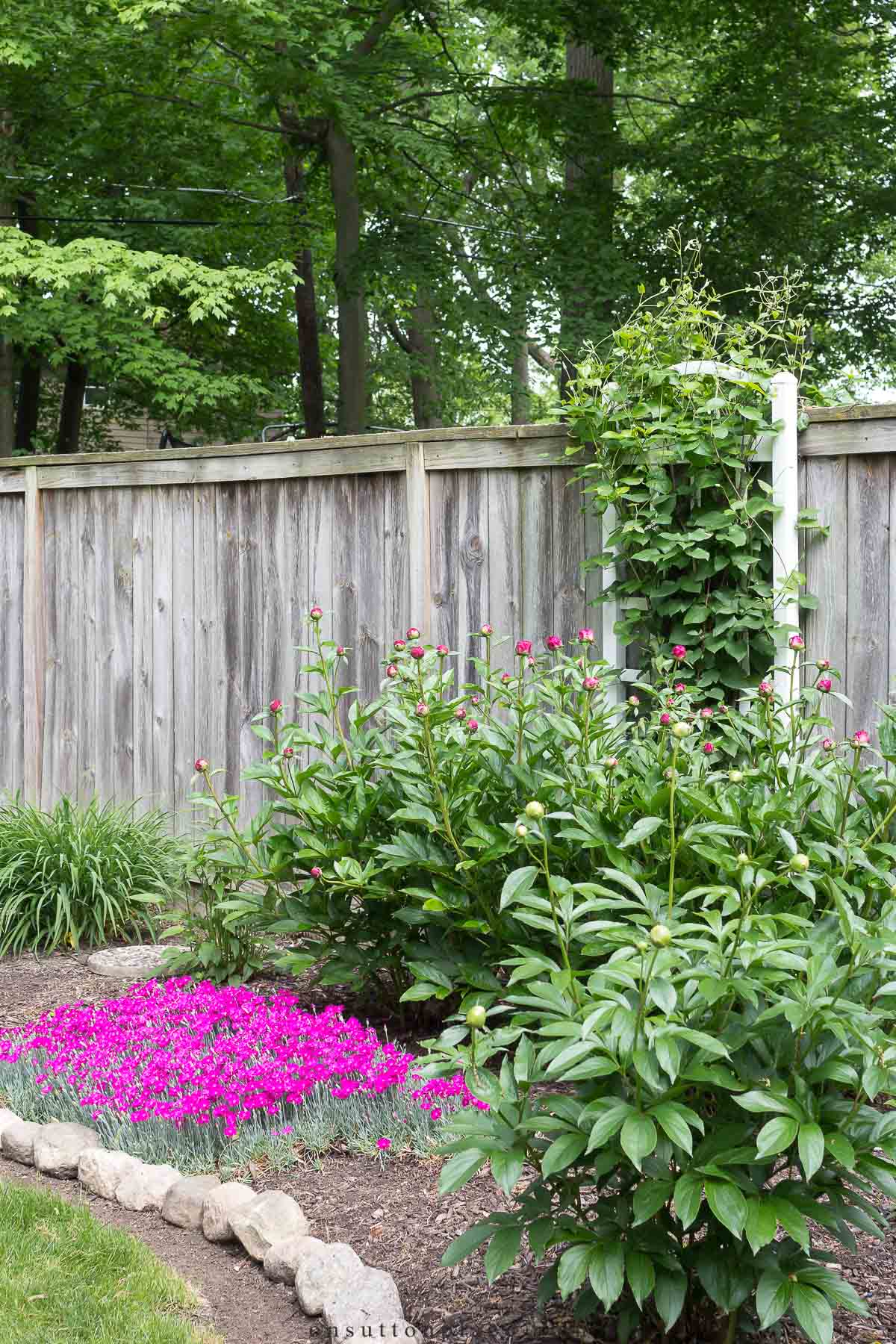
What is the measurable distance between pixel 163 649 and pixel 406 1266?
3.63 meters

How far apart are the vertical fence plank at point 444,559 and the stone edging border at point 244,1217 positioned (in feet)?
7.16

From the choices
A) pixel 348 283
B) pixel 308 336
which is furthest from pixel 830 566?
pixel 308 336

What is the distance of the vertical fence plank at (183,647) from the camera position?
18.5 feet

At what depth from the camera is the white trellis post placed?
3.96 m

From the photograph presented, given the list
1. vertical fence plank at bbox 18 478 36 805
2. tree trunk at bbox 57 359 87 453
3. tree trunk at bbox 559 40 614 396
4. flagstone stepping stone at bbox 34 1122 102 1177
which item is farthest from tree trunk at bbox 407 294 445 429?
flagstone stepping stone at bbox 34 1122 102 1177

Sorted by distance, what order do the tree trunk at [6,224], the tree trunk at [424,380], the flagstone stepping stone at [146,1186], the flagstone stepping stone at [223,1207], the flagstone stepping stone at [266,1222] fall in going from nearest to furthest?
the flagstone stepping stone at [266,1222], the flagstone stepping stone at [223,1207], the flagstone stepping stone at [146,1186], the tree trunk at [6,224], the tree trunk at [424,380]

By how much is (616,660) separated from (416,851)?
130 centimetres

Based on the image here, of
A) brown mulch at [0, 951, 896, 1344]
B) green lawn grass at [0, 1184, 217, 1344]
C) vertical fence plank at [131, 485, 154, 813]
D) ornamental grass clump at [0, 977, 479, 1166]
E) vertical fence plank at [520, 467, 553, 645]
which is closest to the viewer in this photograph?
brown mulch at [0, 951, 896, 1344]

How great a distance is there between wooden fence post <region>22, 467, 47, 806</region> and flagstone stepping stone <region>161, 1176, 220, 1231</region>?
11.7 feet

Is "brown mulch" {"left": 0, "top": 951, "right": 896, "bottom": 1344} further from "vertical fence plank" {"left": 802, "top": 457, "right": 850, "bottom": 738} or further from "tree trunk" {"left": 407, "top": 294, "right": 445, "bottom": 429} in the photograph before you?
"tree trunk" {"left": 407, "top": 294, "right": 445, "bottom": 429}

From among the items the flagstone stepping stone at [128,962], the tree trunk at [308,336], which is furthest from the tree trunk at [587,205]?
the flagstone stepping stone at [128,962]

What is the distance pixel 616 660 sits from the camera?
173 inches

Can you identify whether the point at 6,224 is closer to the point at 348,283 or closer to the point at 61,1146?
the point at 348,283

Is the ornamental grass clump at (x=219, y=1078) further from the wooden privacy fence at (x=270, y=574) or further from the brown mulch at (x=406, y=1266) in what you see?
the wooden privacy fence at (x=270, y=574)
